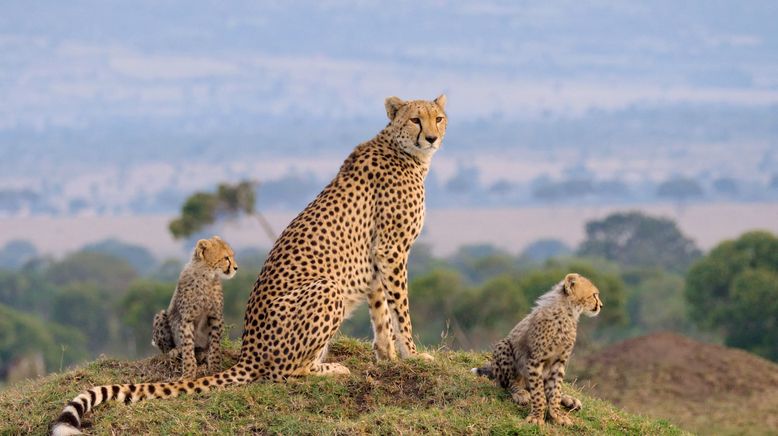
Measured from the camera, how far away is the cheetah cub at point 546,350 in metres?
6.94

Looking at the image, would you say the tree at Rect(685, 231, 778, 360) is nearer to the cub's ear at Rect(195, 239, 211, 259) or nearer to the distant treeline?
the distant treeline

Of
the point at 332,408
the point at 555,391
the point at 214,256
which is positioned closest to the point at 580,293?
the point at 555,391

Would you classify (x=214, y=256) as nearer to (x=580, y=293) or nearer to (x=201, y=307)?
(x=201, y=307)

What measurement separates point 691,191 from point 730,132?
53.2 metres

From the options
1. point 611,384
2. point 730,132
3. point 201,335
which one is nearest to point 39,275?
point 611,384

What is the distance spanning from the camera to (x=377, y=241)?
25.3 ft

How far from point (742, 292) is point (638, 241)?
4099cm

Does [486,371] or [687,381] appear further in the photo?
[687,381]

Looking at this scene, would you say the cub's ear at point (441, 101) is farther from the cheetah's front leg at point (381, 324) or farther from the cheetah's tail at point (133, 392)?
the cheetah's tail at point (133, 392)

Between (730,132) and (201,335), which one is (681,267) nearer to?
(201,335)

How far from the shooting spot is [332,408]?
7.08 meters

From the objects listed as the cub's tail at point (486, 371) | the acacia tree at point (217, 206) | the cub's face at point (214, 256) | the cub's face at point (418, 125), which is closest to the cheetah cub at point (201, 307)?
the cub's face at point (214, 256)

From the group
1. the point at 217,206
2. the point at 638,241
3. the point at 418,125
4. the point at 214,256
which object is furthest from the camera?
the point at 638,241

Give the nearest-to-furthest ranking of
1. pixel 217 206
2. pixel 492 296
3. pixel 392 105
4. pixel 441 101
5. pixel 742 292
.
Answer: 1. pixel 392 105
2. pixel 441 101
3. pixel 742 292
4. pixel 217 206
5. pixel 492 296
